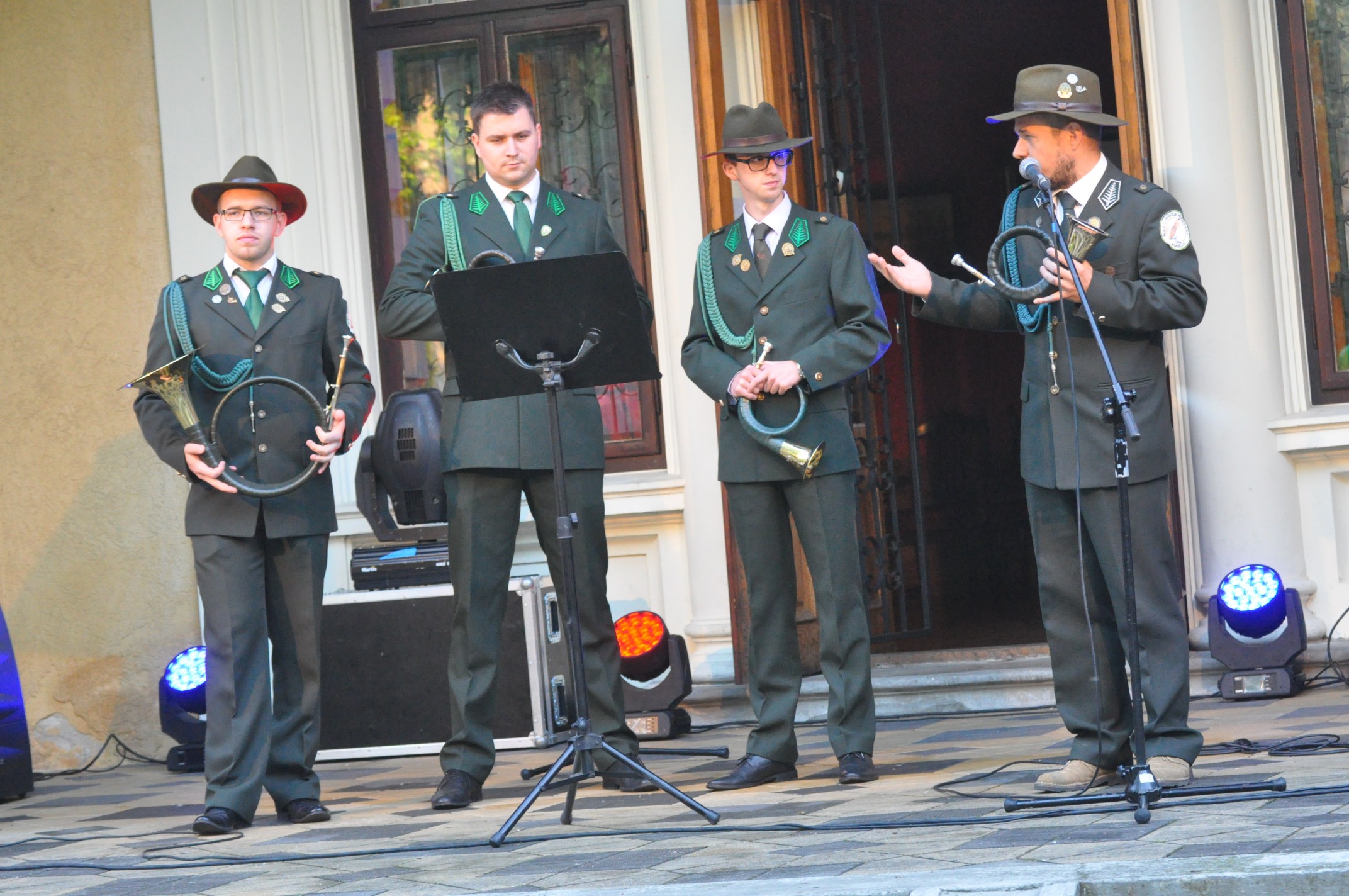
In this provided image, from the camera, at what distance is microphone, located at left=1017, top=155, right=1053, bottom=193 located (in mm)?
3842

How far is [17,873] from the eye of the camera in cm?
418

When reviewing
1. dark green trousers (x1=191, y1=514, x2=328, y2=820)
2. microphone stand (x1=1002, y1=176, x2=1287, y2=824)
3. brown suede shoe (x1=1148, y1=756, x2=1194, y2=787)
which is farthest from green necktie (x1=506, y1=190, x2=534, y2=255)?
brown suede shoe (x1=1148, y1=756, x2=1194, y2=787)

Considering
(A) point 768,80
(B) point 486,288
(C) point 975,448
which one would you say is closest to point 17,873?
(B) point 486,288

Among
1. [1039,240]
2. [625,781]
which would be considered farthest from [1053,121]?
[625,781]

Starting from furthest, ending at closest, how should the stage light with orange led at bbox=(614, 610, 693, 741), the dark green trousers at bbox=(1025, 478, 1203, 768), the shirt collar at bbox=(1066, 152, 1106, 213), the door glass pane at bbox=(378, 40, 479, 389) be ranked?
1. the door glass pane at bbox=(378, 40, 479, 389)
2. the stage light with orange led at bbox=(614, 610, 693, 741)
3. the shirt collar at bbox=(1066, 152, 1106, 213)
4. the dark green trousers at bbox=(1025, 478, 1203, 768)

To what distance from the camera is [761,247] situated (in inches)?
193

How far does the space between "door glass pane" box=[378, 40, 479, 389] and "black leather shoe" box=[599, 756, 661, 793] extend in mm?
2852

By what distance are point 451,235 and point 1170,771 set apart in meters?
2.42

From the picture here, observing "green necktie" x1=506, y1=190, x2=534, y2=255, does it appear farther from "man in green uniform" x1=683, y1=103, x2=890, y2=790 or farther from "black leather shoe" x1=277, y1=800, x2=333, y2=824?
"black leather shoe" x1=277, y1=800, x2=333, y2=824

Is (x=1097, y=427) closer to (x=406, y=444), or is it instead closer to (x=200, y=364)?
(x=200, y=364)

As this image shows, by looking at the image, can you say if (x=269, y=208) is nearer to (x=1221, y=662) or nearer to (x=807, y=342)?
(x=807, y=342)

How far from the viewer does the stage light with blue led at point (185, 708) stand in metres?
6.58

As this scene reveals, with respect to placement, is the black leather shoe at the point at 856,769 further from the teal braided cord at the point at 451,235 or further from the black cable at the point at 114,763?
the black cable at the point at 114,763

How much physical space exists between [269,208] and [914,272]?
1.92 m
